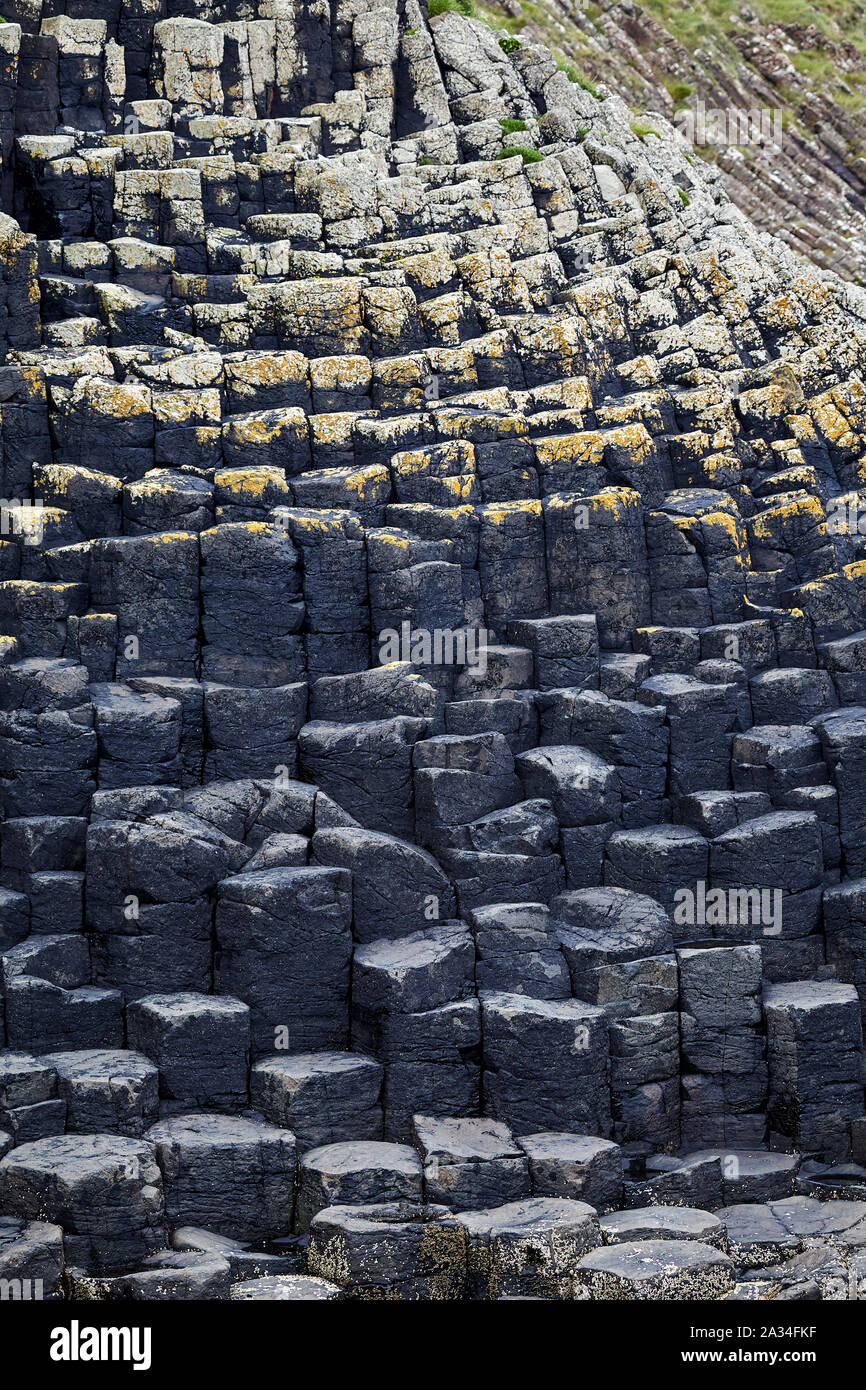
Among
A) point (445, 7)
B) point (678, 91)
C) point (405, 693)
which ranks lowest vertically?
point (405, 693)

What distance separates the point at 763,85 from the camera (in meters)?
51.4

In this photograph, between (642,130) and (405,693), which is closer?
(405,693)

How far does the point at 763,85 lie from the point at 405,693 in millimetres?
38039

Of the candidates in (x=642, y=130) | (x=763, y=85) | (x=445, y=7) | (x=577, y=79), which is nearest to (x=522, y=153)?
(x=445, y=7)

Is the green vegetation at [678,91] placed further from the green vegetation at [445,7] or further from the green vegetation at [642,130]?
the green vegetation at [445,7]

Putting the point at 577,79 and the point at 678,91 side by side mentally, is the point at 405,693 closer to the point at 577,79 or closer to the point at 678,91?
the point at 577,79

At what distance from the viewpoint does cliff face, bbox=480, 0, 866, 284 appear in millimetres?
45312

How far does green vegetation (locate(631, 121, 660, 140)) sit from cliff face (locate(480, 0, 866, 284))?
771 cm

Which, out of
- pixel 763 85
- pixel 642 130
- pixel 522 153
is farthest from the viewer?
pixel 763 85

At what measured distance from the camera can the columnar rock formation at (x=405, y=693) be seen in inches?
740

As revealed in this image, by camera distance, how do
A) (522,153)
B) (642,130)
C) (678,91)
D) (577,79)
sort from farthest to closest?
1. (678,91)
2. (642,130)
3. (577,79)
4. (522,153)

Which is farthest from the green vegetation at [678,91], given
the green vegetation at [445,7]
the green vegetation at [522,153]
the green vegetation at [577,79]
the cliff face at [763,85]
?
the green vegetation at [522,153]

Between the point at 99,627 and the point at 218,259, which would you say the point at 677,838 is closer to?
the point at 99,627

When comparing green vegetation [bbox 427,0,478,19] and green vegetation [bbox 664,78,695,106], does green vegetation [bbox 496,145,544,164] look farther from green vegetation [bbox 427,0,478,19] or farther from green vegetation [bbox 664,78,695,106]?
green vegetation [bbox 664,78,695,106]
